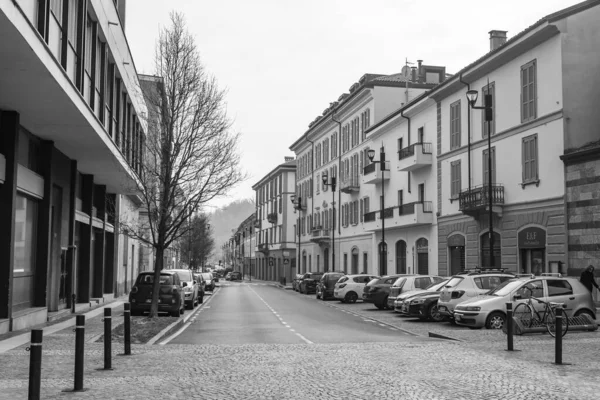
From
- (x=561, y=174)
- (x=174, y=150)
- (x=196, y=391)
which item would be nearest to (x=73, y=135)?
(x=174, y=150)

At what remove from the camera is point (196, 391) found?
30.7ft

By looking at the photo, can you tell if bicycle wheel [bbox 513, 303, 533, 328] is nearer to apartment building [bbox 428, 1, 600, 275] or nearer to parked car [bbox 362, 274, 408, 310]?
apartment building [bbox 428, 1, 600, 275]

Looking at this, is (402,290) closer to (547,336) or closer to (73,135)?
(547,336)

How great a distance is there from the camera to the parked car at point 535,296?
19.1m

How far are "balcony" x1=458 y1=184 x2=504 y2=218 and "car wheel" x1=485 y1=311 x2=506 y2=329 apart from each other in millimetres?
12040

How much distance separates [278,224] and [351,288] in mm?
56583

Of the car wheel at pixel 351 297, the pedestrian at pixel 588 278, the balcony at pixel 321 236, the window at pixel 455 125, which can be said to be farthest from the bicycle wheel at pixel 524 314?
the balcony at pixel 321 236

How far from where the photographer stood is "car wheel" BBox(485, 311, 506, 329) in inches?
757

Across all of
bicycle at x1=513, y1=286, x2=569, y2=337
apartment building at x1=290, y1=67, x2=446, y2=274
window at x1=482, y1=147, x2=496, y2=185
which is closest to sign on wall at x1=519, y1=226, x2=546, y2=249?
window at x1=482, y1=147, x2=496, y2=185

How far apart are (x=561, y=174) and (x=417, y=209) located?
14.0 metres

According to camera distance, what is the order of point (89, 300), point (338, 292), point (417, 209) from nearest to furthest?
1. point (89, 300)
2. point (338, 292)
3. point (417, 209)

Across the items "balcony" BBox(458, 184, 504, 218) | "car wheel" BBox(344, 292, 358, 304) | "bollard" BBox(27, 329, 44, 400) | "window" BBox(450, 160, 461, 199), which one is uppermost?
"window" BBox(450, 160, 461, 199)

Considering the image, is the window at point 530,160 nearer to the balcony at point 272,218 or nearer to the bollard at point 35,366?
the bollard at point 35,366

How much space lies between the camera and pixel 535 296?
1908 cm
